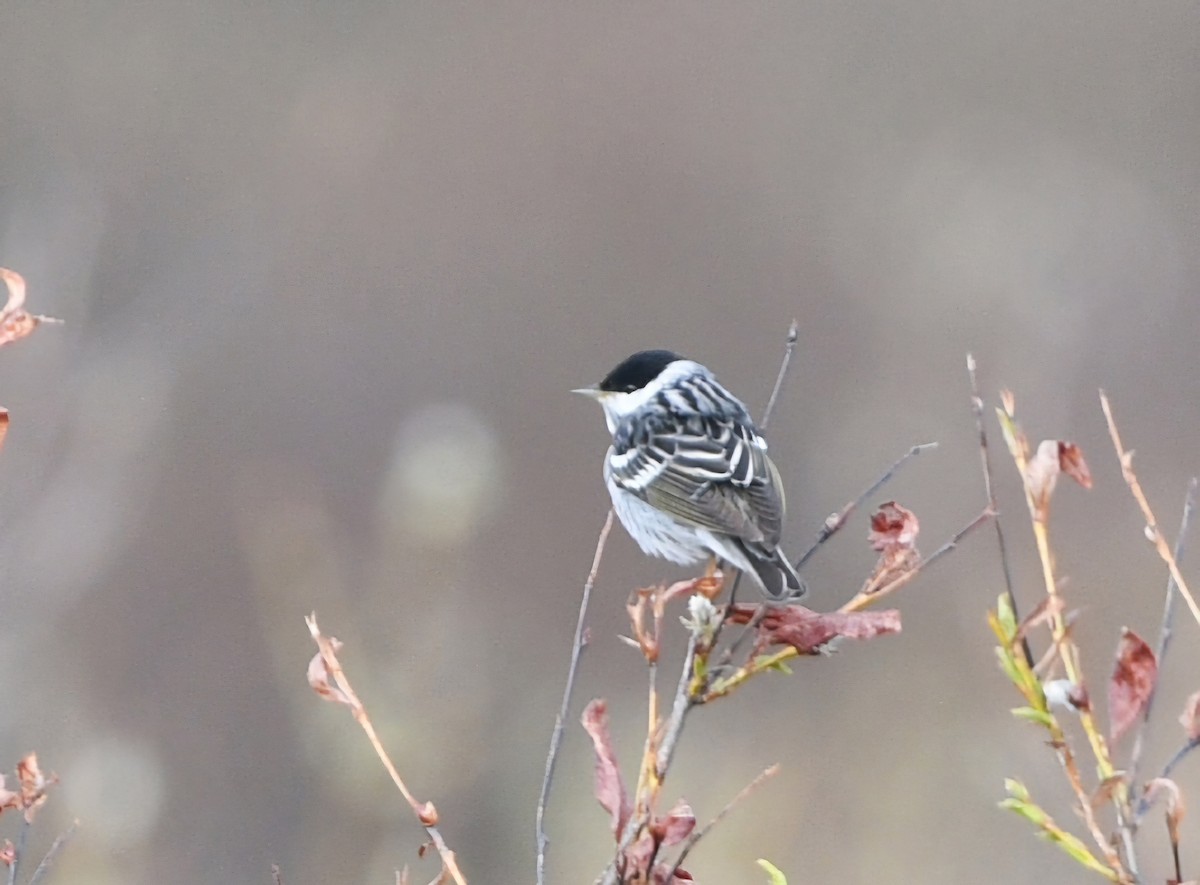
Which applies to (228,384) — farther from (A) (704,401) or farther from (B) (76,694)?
(A) (704,401)

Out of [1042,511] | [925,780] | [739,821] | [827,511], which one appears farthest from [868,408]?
[1042,511]

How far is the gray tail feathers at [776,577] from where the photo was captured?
228 centimetres

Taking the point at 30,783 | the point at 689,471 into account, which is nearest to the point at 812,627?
the point at 30,783

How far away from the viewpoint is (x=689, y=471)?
113 inches

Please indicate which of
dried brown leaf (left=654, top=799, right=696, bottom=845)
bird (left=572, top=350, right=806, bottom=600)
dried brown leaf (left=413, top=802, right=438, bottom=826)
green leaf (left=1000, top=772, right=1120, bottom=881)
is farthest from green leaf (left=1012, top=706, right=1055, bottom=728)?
bird (left=572, top=350, right=806, bottom=600)

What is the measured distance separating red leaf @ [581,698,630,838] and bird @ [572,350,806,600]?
93 centimetres

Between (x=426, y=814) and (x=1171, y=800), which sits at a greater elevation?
(x=1171, y=800)

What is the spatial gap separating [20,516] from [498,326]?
9.06 feet

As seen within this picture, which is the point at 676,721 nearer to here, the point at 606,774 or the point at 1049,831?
the point at 606,774

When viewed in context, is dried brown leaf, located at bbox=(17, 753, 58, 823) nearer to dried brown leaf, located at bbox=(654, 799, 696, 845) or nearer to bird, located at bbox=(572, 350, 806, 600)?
dried brown leaf, located at bbox=(654, 799, 696, 845)

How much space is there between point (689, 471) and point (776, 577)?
56cm

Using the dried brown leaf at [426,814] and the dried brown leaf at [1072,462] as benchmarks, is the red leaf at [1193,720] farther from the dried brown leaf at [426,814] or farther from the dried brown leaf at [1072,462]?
the dried brown leaf at [426,814]

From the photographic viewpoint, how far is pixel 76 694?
19.3 ft

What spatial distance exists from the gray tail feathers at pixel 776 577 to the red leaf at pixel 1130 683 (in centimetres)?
100
